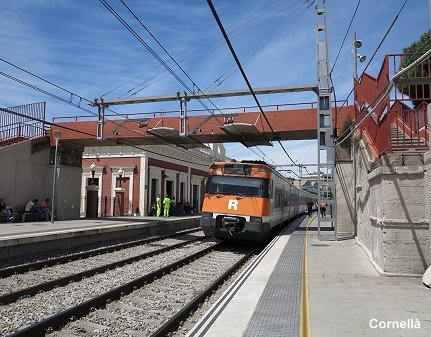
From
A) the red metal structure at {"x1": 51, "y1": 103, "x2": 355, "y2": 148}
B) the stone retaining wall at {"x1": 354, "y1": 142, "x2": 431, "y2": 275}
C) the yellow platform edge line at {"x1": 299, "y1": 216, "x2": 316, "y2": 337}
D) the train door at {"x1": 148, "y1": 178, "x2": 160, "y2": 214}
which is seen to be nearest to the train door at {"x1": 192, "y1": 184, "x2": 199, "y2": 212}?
the train door at {"x1": 148, "y1": 178, "x2": 160, "y2": 214}

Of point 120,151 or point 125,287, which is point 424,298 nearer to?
point 125,287

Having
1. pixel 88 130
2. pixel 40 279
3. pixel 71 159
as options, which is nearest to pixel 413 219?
pixel 40 279

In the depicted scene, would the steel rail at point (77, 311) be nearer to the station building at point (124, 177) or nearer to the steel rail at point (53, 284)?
the steel rail at point (53, 284)

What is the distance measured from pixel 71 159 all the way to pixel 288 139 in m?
13.2

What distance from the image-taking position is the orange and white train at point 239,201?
47.6ft

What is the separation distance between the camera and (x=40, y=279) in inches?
380

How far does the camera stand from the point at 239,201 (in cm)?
1474

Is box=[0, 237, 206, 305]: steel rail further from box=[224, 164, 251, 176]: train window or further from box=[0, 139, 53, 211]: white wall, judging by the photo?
box=[0, 139, 53, 211]: white wall

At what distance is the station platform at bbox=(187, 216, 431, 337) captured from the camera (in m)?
4.98

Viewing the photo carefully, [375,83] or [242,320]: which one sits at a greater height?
[375,83]

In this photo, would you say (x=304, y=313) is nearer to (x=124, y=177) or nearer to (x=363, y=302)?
(x=363, y=302)

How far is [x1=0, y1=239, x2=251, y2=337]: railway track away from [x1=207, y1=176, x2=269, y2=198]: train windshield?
3.80 metres

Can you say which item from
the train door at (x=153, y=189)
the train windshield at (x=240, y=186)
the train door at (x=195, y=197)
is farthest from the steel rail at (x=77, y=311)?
the train door at (x=195, y=197)

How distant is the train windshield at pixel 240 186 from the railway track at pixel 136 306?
3.80 metres
